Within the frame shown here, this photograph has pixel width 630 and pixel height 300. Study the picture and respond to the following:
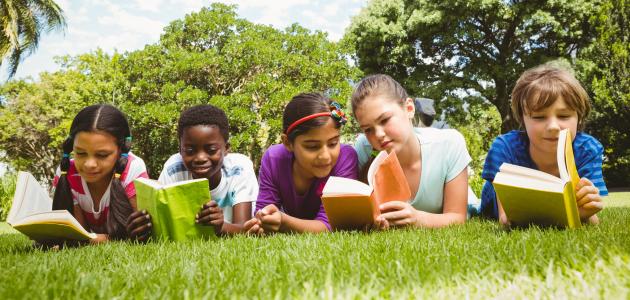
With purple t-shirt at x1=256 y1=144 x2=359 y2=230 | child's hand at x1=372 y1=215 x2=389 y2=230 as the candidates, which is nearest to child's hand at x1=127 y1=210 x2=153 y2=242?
purple t-shirt at x1=256 y1=144 x2=359 y2=230

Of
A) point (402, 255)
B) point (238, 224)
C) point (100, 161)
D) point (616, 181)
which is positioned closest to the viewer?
point (402, 255)

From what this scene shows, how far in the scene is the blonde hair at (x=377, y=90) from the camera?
348 centimetres

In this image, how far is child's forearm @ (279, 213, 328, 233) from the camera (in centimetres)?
328

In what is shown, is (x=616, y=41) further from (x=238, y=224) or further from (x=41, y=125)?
(x=41, y=125)

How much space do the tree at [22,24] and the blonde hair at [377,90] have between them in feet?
82.9

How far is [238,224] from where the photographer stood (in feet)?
12.1

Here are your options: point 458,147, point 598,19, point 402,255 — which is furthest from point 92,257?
point 598,19

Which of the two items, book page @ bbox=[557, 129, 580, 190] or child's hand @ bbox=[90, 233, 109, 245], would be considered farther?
child's hand @ bbox=[90, 233, 109, 245]

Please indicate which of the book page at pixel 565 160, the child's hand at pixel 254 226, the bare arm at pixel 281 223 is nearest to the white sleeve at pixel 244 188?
the bare arm at pixel 281 223

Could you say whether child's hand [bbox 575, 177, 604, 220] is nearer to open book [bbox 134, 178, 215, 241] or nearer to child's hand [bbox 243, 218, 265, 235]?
child's hand [bbox 243, 218, 265, 235]

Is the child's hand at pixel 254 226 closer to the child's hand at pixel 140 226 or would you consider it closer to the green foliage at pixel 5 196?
the child's hand at pixel 140 226

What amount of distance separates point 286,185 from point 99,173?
4.78 ft

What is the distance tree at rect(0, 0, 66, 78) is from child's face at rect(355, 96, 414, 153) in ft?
83.6

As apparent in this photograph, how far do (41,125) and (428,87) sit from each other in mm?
25298
